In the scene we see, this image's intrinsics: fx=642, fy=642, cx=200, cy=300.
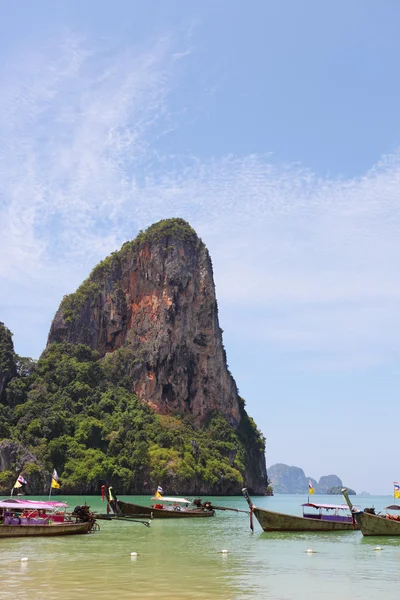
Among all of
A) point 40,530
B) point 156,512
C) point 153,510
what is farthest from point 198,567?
point 156,512

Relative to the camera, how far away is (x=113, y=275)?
124 m

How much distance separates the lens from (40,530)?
30.5 m

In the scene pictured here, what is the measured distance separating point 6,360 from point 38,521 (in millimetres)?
70692

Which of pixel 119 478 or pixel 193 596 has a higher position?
pixel 119 478

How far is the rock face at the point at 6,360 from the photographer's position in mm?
97750

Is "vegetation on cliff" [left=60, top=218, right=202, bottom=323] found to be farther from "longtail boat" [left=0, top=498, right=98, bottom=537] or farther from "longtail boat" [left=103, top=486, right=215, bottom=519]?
"longtail boat" [left=0, top=498, right=98, bottom=537]

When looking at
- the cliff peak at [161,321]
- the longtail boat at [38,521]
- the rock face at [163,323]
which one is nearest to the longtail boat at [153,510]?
the longtail boat at [38,521]

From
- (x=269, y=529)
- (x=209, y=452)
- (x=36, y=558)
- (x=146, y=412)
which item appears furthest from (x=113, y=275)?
(x=36, y=558)

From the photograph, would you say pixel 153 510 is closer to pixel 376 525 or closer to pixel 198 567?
pixel 376 525

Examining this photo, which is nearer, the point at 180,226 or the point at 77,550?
the point at 77,550

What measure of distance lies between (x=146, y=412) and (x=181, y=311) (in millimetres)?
20715

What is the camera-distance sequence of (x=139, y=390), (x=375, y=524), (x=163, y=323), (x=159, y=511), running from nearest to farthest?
(x=375, y=524), (x=159, y=511), (x=139, y=390), (x=163, y=323)

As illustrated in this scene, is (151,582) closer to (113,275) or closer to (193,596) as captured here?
(193,596)

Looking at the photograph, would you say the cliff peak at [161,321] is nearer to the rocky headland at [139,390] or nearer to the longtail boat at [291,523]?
the rocky headland at [139,390]
